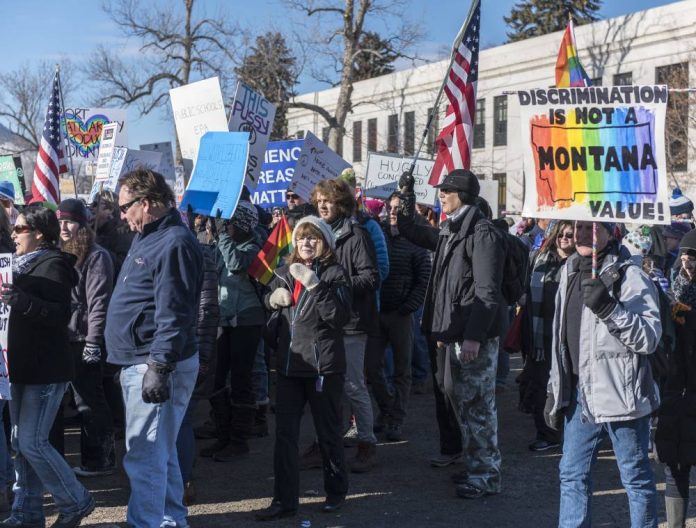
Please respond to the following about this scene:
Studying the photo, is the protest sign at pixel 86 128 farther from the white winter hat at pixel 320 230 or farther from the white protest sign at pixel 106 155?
the white winter hat at pixel 320 230

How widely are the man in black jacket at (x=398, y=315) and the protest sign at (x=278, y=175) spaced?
6.43 feet

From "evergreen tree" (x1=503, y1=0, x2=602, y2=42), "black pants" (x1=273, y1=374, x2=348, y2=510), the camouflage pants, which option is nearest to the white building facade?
"evergreen tree" (x1=503, y1=0, x2=602, y2=42)

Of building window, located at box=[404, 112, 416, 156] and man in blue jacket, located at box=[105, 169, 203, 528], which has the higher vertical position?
building window, located at box=[404, 112, 416, 156]

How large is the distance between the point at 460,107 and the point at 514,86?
34.8 meters

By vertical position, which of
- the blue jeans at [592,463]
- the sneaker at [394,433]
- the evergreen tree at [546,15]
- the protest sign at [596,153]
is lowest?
the sneaker at [394,433]

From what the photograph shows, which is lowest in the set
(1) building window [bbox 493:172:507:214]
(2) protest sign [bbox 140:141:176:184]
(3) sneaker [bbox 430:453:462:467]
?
(3) sneaker [bbox 430:453:462:467]

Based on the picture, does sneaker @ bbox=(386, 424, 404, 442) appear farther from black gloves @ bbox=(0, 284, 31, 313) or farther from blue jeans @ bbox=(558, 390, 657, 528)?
black gloves @ bbox=(0, 284, 31, 313)

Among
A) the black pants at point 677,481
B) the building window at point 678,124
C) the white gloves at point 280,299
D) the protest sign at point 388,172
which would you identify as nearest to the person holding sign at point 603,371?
the black pants at point 677,481

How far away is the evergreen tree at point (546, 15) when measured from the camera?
184 ft

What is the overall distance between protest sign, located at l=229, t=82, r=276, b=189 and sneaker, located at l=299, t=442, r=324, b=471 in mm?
2324

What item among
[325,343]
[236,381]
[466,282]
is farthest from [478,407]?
[236,381]

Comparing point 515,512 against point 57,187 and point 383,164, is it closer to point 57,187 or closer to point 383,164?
point 57,187

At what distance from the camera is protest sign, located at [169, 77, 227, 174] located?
8.05m

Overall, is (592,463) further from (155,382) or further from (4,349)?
(4,349)
